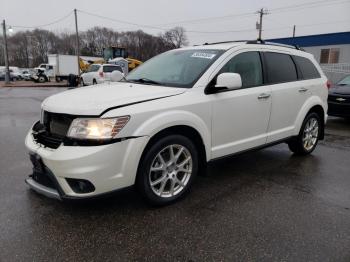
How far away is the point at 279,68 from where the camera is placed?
4.82 meters

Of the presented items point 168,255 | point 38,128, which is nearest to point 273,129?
point 168,255

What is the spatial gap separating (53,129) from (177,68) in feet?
5.69

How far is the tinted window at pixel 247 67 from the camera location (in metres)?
4.17

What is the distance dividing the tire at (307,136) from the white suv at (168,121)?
0.18 m

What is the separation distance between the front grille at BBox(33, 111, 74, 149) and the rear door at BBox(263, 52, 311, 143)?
109 inches

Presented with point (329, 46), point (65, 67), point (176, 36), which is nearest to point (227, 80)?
point (329, 46)

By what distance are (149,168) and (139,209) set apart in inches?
19.4

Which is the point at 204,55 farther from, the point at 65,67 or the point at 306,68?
the point at 65,67

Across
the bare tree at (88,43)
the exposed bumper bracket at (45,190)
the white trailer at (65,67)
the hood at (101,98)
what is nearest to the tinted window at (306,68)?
the hood at (101,98)

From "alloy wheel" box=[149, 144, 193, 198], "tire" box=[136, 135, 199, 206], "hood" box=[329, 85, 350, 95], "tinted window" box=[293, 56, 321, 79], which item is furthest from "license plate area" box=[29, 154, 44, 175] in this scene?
"hood" box=[329, 85, 350, 95]

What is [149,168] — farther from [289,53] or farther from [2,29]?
[2,29]

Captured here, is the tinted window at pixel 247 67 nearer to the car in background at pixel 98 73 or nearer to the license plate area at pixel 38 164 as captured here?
the license plate area at pixel 38 164

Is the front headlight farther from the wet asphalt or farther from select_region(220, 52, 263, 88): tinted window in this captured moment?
select_region(220, 52, 263, 88): tinted window

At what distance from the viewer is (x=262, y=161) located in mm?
5312
